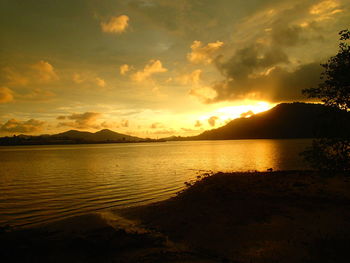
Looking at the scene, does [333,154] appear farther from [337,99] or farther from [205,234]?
[205,234]

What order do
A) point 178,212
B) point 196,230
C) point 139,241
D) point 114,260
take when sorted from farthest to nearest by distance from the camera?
point 178,212, point 196,230, point 139,241, point 114,260

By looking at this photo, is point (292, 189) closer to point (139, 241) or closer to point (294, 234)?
point (294, 234)

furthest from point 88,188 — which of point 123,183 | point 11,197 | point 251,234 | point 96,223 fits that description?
point 251,234

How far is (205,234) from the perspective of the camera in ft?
49.9

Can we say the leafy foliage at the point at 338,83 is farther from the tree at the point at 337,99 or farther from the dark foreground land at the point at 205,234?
the dark foreground land at the point at 205,234

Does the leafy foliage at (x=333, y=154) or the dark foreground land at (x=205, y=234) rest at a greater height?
the leafy foliage at (x=333, y=154)

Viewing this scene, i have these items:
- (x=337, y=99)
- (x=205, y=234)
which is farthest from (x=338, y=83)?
(x=205, y=234)

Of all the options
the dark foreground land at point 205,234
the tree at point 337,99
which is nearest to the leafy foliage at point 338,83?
the tree at point 337,99

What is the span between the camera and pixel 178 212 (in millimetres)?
20547

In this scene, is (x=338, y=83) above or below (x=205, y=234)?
above

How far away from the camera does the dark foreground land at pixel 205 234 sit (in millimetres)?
12141

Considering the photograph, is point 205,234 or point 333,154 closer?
point 205,234

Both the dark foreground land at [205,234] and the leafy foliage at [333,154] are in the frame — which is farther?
the leafy foliage at [333,154]

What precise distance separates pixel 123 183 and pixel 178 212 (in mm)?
22001
